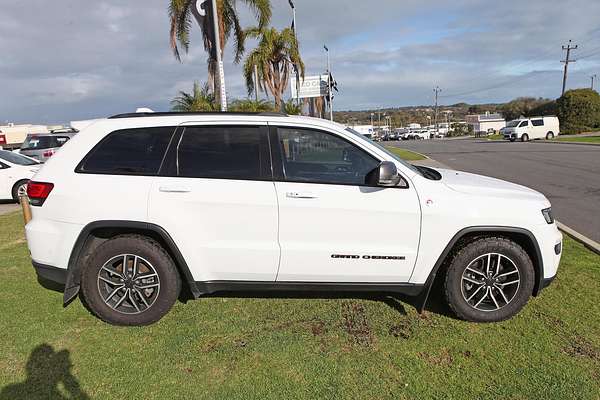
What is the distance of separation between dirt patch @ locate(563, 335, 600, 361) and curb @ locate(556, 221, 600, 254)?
245 centimetres

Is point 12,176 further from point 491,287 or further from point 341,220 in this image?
point 491,287

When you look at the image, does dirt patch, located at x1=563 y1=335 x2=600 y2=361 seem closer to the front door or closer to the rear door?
the front door

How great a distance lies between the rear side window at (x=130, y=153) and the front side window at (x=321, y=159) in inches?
41.1

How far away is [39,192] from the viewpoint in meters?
3.38

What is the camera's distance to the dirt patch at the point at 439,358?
9.48 feet

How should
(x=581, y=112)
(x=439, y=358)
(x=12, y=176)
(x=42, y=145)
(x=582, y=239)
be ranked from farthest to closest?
(x=581, y=112) < (x=42, y=145) < (x=12, y=176) < (x=582, y=239) < (x=439, y=358)

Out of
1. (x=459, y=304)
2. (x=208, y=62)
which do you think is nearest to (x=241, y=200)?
(x=459, y=304)

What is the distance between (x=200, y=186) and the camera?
3.25m

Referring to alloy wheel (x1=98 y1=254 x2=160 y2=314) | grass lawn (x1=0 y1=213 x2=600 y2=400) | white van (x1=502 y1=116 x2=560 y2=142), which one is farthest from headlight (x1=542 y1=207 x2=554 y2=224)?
white van (x1=502 y1=116 x2=560 y2=142)

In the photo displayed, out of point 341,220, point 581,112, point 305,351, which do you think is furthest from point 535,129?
point 305,351

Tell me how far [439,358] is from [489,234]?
115 centimetres

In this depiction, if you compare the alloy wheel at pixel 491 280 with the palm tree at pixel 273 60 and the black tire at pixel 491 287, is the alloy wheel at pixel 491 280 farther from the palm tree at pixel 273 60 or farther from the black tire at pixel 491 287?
the palm tree at pixel 273 60

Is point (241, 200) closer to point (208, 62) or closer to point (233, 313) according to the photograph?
point (233, 313)

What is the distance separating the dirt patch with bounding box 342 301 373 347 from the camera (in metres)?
3.21
